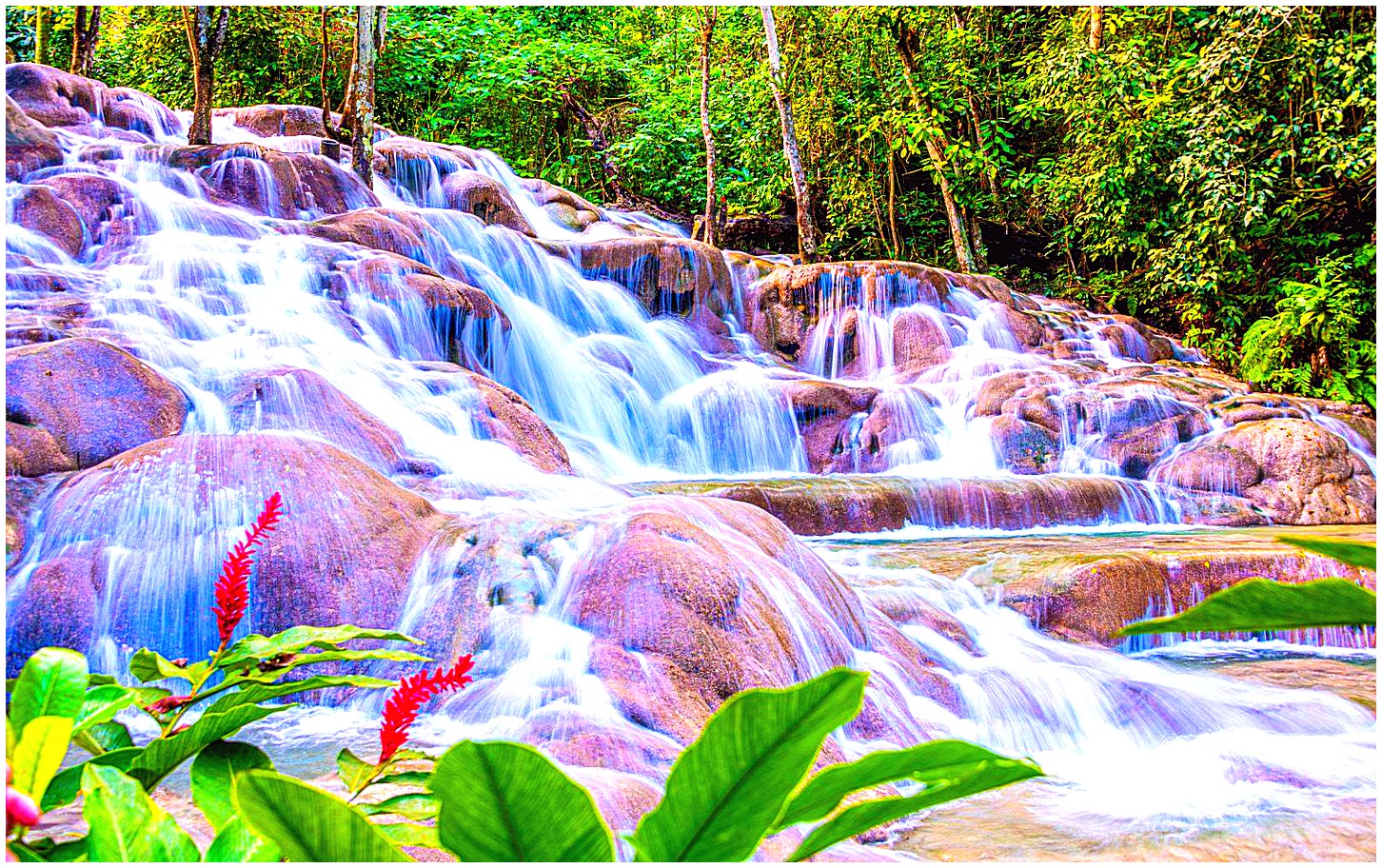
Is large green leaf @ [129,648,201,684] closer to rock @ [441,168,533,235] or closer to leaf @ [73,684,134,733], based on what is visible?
leaf @ [73,684,134,733]

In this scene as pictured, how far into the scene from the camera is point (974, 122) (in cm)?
995

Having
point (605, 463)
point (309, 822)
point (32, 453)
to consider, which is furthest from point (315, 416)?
point (309, 822)

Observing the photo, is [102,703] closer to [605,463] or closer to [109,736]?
[109,736]

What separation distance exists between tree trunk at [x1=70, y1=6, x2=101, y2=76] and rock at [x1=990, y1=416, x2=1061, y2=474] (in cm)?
867

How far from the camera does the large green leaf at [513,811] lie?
1.31 ft

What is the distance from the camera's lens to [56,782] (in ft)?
2.13

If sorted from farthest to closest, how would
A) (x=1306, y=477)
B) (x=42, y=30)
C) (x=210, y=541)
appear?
1. (x=42, y=30)
2. (x=1306, y=477)
3. (x=210, y=541)

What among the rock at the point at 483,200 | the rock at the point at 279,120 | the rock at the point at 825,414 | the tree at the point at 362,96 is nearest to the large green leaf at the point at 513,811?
the rock at the point at 825,414

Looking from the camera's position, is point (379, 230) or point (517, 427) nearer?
point (517, 427)

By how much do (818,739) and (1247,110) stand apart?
30.3 feet

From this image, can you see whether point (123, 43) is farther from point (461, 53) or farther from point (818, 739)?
point (818, 739)

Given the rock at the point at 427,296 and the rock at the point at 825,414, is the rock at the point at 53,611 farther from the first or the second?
the rock at the point at 825,414

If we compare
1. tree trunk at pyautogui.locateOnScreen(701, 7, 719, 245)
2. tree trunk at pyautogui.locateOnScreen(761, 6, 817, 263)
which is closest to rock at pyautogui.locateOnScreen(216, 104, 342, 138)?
tree trunk at pyautogui.locateOnScreen(701, 7, 719, 245)

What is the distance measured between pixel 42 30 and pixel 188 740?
36.3 ft
